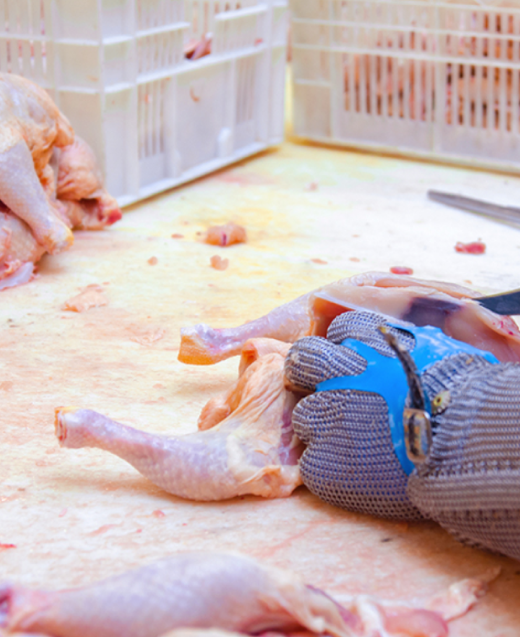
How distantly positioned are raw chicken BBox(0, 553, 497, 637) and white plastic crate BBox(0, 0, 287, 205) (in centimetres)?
310

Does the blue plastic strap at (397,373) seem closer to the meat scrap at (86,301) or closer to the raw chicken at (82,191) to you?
the meat scrap at (86,301)

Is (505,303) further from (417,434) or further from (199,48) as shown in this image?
(199,48)

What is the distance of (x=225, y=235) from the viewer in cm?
384

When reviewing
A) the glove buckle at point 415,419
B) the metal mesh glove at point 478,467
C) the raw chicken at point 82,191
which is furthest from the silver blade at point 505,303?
the raw chicken at point 82,191

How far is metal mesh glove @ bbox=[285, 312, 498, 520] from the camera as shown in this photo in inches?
66.4

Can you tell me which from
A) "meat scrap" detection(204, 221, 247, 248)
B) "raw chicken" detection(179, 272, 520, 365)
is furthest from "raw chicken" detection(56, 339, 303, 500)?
"meat scrap" detection(204, 221, 247, 248)

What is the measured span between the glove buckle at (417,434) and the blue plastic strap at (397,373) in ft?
0.23

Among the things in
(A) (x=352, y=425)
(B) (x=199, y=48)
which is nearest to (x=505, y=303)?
(A) (x=352, y=425)

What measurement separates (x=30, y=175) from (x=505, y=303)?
2.11 m

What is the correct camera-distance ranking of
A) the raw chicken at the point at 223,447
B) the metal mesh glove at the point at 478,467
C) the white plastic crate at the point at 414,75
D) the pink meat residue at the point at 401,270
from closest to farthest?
1. the metal mesh glove at the point at 478,467
2. the raw chicken at the point at 223,447
3. the pink meat residue at the point at 401,270
4. the white plastic crate at the point at 414,75

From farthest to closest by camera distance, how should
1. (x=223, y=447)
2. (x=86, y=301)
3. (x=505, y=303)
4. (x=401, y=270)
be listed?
1. (x=401, y=270)
2. (x=86, y=301)
3. (x=505, y=303)
4. (x=223, y=447)

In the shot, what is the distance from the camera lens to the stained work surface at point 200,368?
5.59 ft

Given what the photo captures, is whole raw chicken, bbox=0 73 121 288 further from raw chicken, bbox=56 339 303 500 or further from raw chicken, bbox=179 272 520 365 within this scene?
raw chicken, bbox=56 339 303 500

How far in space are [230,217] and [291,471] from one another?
261cm
